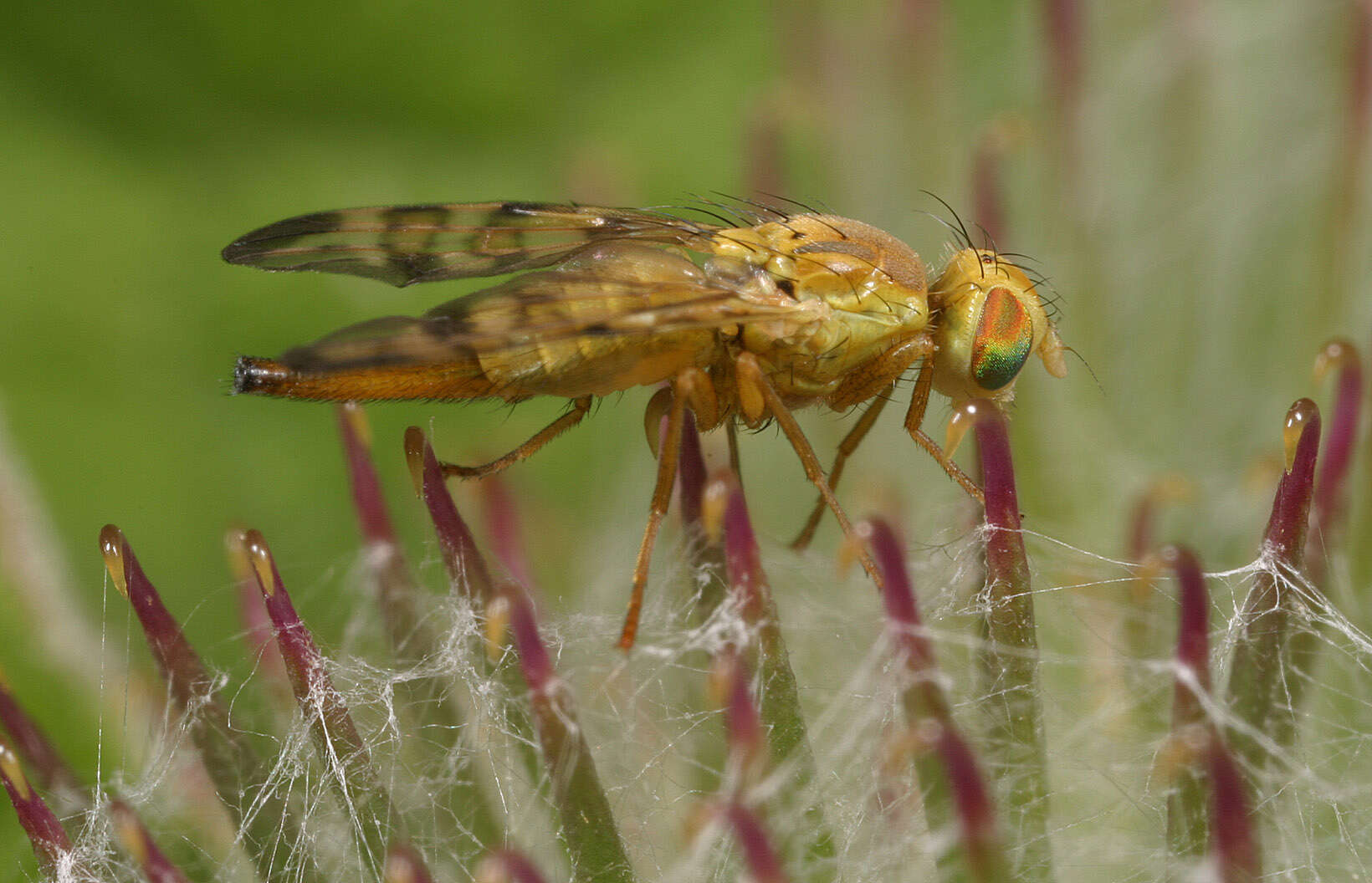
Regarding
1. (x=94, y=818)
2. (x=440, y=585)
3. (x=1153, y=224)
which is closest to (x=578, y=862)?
(x=94, y=818)

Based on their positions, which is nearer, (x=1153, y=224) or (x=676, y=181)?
(x=1153, y=224)

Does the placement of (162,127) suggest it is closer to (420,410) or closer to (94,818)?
(420,410)

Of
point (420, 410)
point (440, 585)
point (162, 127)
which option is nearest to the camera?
point (440, 585)

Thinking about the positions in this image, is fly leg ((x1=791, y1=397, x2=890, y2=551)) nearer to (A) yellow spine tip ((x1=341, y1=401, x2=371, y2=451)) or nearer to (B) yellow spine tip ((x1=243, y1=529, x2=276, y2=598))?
(A) yellow spine tip ((x1=341, y1=401, x2=371, y2=451))

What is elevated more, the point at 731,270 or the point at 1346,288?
the point at 731,270

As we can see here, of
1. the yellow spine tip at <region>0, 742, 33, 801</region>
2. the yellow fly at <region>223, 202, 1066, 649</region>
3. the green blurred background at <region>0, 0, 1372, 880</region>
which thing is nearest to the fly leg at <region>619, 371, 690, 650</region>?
the yellow fly at <region>223, 202, 1066, 649</region>

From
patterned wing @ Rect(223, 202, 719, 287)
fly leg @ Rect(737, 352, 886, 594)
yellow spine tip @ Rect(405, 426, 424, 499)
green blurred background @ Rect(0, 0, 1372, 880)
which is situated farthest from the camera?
green blurred background @ Rect(0, 0, 1372, 880)

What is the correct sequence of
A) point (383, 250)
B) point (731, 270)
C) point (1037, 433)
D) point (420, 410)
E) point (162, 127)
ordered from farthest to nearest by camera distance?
point (420, 410), point (162, 127), point (1037, 433), point (383, 250), point (731, 270)

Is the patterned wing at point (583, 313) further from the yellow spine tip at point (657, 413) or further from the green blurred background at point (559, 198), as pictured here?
the green blurred background at point (559, 198)
